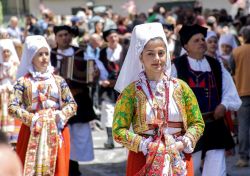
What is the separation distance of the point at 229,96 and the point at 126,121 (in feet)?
6.04

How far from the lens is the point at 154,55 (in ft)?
16.7

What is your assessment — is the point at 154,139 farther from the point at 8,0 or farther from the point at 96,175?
the point at 8,0

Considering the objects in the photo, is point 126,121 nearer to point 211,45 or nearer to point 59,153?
point 59,153

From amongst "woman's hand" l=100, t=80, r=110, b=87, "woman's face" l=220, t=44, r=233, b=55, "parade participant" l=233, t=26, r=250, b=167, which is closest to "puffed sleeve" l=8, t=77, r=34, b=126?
"woman's hand" l=100, t=80, r=110, b=87

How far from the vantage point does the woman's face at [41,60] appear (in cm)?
699

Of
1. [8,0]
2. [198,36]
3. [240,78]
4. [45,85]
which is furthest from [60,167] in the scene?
[8,0]

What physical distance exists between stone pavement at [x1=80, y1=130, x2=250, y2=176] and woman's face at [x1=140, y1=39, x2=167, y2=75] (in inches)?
168

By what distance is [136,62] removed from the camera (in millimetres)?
5309

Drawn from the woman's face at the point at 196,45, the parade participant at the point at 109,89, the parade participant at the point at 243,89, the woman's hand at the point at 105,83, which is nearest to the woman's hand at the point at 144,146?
the woman's face at the point at 196,45

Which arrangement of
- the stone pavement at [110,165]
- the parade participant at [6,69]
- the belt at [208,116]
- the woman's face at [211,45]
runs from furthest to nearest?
the parade participant at [6,69], the woman's face at [211,45], the stone pavement at [110,165], the belt at [208,116]

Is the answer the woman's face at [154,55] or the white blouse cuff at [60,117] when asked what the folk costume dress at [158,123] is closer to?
the woman's face at [154,55]

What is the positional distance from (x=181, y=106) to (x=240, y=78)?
450cm

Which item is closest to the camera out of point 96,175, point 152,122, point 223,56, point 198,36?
point 152,122

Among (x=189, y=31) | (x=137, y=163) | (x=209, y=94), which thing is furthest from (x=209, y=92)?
(x=137, y=163)
